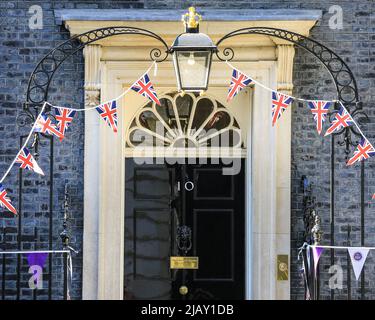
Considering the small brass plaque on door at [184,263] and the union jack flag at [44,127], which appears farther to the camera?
the small brass plaque on door at [184,263]

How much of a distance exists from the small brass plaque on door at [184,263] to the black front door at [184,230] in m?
0.05

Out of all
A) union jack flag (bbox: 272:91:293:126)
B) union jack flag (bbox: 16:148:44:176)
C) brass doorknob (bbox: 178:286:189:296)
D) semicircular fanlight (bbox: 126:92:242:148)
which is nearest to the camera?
union jack flag (bbox: 16:148:44:176)

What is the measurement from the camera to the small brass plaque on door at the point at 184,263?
396 inches

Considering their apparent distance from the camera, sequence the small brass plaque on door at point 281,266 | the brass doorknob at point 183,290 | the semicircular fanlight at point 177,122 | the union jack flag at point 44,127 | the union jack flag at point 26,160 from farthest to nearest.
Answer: the semicircular fanlight at point 177,122
the brass doorknob at point 183,290
the small brass plaque on door at point 281,266
the union jack flag at point 44,127
the union jack flag at point 26,160

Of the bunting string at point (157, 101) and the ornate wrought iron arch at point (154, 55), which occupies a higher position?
the ornate wrought iron arch at point (154, 55)

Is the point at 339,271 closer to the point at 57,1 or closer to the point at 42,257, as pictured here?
the point at 42,257

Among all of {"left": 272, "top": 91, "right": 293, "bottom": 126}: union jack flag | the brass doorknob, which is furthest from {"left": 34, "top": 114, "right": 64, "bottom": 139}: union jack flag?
the brass doorknob

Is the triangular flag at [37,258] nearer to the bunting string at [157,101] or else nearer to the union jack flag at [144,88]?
the bunting string at [157,101]

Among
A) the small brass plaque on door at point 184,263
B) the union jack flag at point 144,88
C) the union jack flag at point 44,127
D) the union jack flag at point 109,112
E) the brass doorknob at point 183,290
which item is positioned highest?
the union jack flag at point 144,88

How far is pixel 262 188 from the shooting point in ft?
31.9

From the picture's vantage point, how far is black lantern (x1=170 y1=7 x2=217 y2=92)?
8242 mm

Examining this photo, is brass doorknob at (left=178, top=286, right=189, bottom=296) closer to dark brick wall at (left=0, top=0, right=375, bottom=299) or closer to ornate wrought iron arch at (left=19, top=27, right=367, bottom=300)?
dark brick wall at (left=0, top=0, right=375, bottom=299)

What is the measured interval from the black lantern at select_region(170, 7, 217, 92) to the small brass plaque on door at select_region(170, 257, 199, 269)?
89.0 inches

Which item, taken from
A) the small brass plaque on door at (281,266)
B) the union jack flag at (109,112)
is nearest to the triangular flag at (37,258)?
the union jack flag at (109,112)
